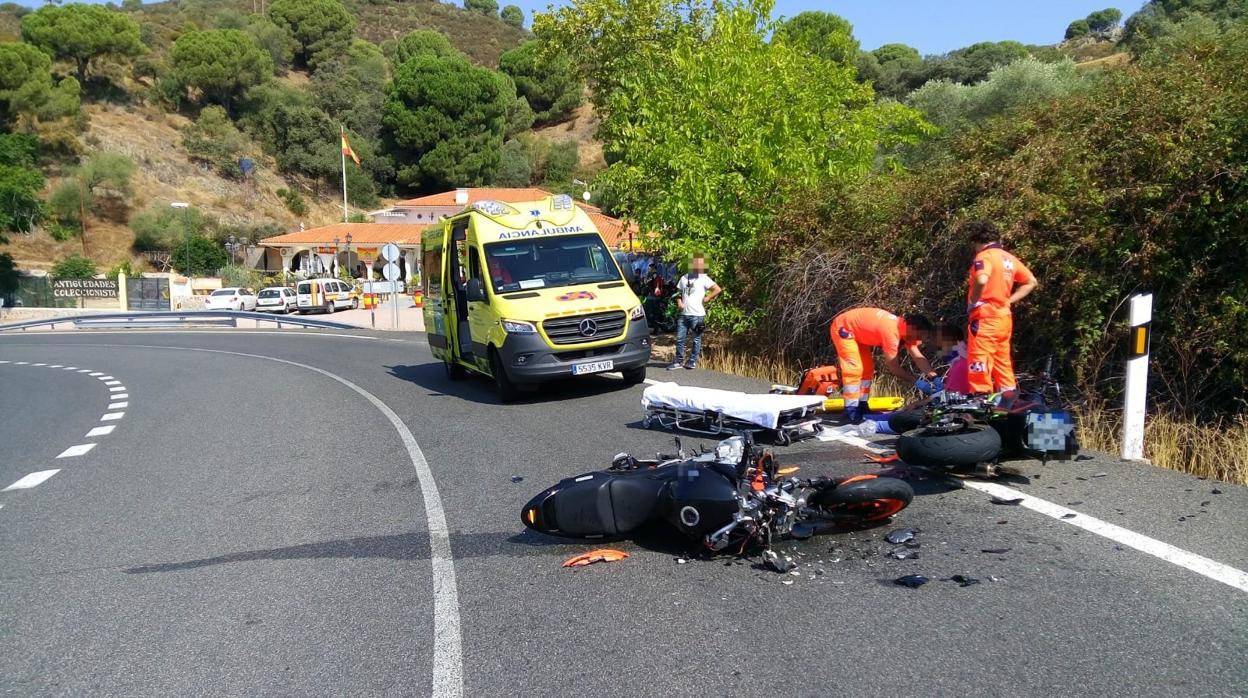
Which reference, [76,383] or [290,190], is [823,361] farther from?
[290,190]

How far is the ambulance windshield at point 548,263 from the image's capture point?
1225cm

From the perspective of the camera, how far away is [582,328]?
451 inches

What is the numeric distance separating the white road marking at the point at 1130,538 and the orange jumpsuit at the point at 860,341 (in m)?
2.61

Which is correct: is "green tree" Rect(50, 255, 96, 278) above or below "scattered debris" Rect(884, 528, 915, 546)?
above

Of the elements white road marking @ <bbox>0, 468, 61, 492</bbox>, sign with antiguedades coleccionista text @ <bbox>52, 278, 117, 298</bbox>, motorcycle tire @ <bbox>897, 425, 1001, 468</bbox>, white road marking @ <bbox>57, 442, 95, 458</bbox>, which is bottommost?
white road marking @ <bbox>0, 468, 61, 492</bbox>

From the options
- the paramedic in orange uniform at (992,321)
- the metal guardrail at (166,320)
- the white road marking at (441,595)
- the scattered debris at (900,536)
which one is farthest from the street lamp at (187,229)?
the scattered debris at (900,536)

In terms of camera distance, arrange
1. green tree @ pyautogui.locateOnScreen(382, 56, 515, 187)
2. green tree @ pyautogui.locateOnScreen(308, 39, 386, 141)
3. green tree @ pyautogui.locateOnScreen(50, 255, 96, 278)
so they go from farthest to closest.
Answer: green tree @ pyautogui.locateOnScreen(308, 39, 386, 141) < green tree @ pyautogui.locateOnScreen(382, 56, 515, 187) < green tree @ pyautogui.locateOnScreen(50, 255, 96, 278)

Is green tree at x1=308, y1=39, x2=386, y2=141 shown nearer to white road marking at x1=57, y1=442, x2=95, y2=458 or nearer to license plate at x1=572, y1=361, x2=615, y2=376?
white road marking at x1=57, y1=442, x2=95, y2=458

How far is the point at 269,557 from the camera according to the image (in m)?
5.72

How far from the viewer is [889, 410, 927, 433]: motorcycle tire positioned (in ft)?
21.9

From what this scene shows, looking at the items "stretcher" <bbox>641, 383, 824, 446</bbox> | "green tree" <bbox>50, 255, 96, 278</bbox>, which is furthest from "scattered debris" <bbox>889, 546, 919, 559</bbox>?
"green tree" <bbox>50, 255, 96, 278</bbox>

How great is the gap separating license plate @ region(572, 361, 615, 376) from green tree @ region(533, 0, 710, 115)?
13115mm

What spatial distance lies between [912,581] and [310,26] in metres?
107

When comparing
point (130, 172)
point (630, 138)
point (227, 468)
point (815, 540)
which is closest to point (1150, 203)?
point (815, 540)
